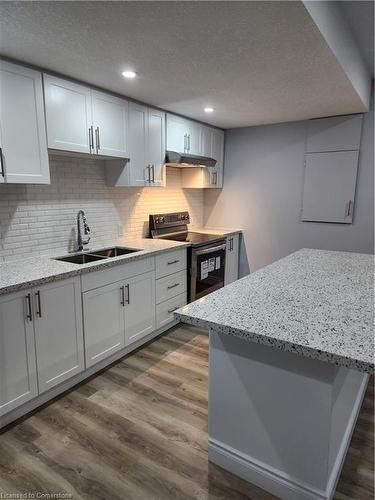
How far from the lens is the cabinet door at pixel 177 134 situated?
346 centimetres

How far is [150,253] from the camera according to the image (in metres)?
2.94

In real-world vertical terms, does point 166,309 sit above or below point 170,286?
below

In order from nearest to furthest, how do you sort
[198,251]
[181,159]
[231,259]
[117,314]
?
[117,314] → [181,159] → [198,251] → [231,259]

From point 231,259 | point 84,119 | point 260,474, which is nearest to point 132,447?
point 260,474

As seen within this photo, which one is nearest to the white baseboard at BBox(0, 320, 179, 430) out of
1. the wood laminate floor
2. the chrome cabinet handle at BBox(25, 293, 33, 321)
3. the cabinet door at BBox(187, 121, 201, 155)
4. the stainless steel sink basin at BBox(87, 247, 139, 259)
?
the wood laminate floor

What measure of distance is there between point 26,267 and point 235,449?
1782 mm

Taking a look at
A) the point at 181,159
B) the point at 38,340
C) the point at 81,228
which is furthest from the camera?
the point at 181,159

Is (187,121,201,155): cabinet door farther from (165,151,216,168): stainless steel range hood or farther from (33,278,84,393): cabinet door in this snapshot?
(33,278,84,393): cabinet door

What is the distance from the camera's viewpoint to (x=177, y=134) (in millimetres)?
3570

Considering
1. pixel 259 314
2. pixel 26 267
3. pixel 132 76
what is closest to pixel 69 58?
pixel 132 76

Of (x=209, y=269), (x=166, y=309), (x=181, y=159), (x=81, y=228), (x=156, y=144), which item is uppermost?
(x=156, y=144)

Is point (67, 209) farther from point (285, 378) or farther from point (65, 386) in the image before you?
point (285, 378)

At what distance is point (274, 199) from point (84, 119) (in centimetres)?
261

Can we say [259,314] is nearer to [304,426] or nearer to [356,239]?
[304,426]
